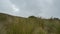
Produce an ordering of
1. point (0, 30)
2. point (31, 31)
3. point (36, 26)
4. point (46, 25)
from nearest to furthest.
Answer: point (0, 30) < point (31, 31) < point (36, 26) < point (46, 25)

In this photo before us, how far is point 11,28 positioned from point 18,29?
47 cm

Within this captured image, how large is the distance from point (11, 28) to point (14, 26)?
0.24m

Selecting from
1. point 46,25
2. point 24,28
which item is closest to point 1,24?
point 24,28

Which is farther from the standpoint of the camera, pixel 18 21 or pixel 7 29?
pixel 18 21

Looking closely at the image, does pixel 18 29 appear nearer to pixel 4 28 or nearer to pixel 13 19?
pixel 4 28

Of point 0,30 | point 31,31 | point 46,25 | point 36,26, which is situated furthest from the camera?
point 46,25

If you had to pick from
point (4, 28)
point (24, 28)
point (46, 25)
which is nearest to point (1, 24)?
point (4, 28)

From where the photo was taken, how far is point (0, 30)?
13.9 m

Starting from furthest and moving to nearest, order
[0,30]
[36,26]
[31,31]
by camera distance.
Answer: [36,26]
[31,31]
[0,30]

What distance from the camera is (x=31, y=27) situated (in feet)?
50.6

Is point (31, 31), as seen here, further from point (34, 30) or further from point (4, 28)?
point (4, 28)

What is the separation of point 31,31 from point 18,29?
121 centimetres

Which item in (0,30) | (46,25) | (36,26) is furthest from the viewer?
(46,25)

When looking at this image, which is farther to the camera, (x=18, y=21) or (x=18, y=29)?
(x=18, y=21)
